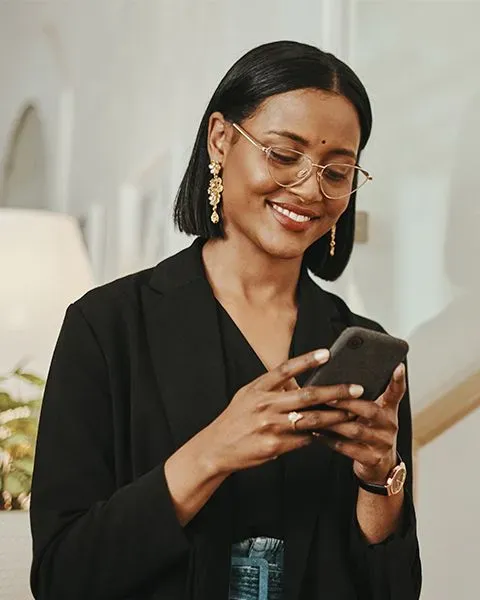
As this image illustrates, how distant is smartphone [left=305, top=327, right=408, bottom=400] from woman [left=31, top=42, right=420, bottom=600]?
0.02 metres

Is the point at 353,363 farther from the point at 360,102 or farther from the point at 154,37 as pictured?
the point at 154,37

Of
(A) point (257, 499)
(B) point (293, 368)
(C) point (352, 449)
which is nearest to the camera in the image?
(B) point (293, 368)

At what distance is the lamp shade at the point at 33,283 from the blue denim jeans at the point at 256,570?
101cm

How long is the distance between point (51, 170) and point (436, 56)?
0.97 metres

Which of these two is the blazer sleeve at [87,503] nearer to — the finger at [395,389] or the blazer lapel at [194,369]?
the blazer lapel at [194,369]

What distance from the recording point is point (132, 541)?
4.04ft

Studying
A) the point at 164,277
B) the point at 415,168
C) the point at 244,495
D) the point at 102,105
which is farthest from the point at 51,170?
the point at 244,495

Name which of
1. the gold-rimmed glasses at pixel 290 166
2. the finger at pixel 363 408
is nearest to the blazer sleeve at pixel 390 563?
the finger at pixel 363 408

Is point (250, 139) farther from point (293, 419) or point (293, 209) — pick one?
point (293, 419)

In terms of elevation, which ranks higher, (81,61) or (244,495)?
(81,61)

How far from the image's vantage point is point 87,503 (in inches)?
50.3

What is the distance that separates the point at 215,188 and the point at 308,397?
1.37ft

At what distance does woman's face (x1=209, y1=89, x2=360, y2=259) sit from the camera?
1346 mm

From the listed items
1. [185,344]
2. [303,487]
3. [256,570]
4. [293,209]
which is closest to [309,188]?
[293,209]
